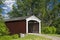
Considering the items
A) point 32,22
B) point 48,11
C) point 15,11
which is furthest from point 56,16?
point 32,22

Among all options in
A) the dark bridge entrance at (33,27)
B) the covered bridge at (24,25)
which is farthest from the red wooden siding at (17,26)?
the dark bridge entrance at (33,27)

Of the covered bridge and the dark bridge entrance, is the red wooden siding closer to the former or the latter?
the covered bridge

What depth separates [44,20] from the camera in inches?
2363

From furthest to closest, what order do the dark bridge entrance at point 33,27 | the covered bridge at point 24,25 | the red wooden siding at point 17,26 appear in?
1. the dark bridge entrance at point 33,27
2. the red wooden siding at point 17,26
3. the covered bridge at point 24,25

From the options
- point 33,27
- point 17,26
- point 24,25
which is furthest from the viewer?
point 33,27

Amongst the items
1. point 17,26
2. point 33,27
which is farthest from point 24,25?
point 33,27

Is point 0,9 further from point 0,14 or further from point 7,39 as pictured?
point 7,39

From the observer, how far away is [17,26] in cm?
3700

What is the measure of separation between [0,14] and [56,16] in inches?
1307

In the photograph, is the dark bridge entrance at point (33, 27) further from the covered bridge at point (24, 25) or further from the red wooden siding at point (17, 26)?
the red wooden siding at point (17, 26)

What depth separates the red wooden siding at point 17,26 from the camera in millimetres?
35781

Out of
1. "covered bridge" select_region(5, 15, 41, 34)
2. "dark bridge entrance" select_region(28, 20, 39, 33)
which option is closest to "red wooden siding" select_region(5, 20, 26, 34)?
"covered bridge" select_region(5, 15, 41, 34)

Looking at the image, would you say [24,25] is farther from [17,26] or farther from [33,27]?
[33,27]

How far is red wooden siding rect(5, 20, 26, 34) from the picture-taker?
117ft
